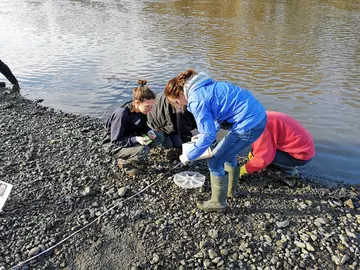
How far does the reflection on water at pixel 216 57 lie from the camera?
8164 millimetres

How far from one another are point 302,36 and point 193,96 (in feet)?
46.8

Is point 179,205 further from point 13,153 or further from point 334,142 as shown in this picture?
point 334,142

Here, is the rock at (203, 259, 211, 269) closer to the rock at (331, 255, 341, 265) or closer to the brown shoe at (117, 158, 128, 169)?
the rock at (331, 255, 341, 265)

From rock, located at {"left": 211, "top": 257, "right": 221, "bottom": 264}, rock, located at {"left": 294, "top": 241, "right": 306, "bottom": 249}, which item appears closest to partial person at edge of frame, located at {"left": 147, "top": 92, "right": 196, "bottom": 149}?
Answer: rock, located at {"left": 211, "top": 257, "right": 221, "bottom": 264}

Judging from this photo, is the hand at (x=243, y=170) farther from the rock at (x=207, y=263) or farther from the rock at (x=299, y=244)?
the rock at (x=207, y=263)

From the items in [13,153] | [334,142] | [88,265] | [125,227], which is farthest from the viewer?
[334,142]

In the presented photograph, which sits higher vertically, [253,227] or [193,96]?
[193,96]

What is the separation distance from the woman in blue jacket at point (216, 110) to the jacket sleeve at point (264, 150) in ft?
2.47

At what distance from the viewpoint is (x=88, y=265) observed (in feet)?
11.3

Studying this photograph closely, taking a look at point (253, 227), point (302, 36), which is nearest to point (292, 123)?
point (253, 227)

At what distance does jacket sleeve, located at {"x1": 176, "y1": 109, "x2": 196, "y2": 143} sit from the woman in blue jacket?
160cm

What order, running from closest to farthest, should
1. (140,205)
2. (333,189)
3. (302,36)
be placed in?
(140,205)
(333,189)
(302,36)

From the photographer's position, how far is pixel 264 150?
4.53m

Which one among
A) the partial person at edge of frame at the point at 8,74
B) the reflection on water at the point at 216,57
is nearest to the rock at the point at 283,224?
the reflection on water at the point at 216,57
